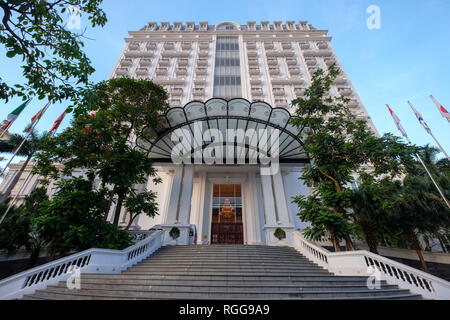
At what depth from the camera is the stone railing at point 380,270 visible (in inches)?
180

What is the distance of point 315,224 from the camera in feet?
21.9

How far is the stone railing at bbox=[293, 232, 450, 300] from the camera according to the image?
457cm

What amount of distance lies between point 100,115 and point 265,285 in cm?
982

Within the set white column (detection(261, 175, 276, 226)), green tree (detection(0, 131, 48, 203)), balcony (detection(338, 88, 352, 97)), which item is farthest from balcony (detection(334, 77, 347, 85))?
green tree (detection(0, 131, 48, 203))

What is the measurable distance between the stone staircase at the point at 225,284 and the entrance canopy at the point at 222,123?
714 centimetres

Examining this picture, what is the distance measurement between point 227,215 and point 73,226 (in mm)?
11698

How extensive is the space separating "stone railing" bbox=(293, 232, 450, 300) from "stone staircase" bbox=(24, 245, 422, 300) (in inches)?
9.3

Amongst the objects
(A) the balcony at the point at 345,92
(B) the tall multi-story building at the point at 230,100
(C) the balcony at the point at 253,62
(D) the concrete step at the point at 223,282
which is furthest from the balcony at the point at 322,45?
(D) the concrete step at the point at 223,282

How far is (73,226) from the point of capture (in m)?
5.87

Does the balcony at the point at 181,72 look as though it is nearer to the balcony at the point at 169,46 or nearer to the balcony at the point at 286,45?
the balcony at the point at 169,46

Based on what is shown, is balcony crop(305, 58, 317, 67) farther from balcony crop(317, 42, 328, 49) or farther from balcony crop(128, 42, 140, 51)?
balcony crop(128, 42, 140, 51)

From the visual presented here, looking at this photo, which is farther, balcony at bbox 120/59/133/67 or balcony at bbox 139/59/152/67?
balcony at bbox 139/59/152/67

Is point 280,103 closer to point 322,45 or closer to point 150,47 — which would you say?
point 322,45
